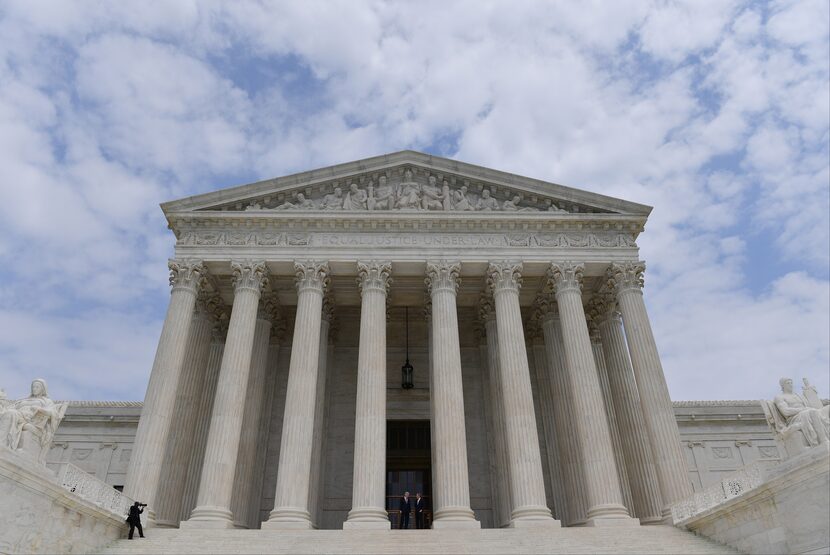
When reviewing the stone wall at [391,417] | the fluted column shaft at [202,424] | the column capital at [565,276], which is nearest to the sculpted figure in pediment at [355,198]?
the stone wall at [391,417]

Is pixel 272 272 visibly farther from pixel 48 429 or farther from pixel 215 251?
pixel 48 429

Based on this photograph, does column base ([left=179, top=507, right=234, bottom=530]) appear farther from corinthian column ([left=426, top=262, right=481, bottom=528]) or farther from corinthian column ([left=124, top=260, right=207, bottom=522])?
corinthian column ([left=426, top=262, right=481, bottom=528])

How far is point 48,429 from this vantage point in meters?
16.1

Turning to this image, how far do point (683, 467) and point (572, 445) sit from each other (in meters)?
5.19

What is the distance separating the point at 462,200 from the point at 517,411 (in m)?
10.4

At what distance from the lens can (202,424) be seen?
27875 mm

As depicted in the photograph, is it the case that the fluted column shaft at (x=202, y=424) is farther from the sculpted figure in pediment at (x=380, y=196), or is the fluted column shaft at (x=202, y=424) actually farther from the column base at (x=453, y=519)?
the column base at (x=453, y=519)

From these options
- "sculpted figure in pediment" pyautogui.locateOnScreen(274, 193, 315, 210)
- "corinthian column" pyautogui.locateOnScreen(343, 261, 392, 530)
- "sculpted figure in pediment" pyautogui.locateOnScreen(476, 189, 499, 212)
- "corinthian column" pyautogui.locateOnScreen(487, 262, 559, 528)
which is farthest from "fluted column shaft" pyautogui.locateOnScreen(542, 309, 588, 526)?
"sculpted figure in pediment" pyautogui.locateOnScreen(274, 193, 315, 210)

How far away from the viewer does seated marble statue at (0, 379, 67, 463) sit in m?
15.0

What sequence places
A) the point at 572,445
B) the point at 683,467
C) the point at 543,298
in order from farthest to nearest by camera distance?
the point at 543,298 → the point at 572,445 → the point at 683,467

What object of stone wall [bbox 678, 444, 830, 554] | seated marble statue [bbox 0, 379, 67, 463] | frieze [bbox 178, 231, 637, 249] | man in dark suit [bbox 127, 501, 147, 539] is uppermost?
frieze [bbox 178, 231, 637, 249]

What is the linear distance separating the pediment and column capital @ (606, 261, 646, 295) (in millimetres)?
2696

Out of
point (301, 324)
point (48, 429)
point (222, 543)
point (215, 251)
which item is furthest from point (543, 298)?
point (48, 429)

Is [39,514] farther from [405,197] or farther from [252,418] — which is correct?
[405,197]
